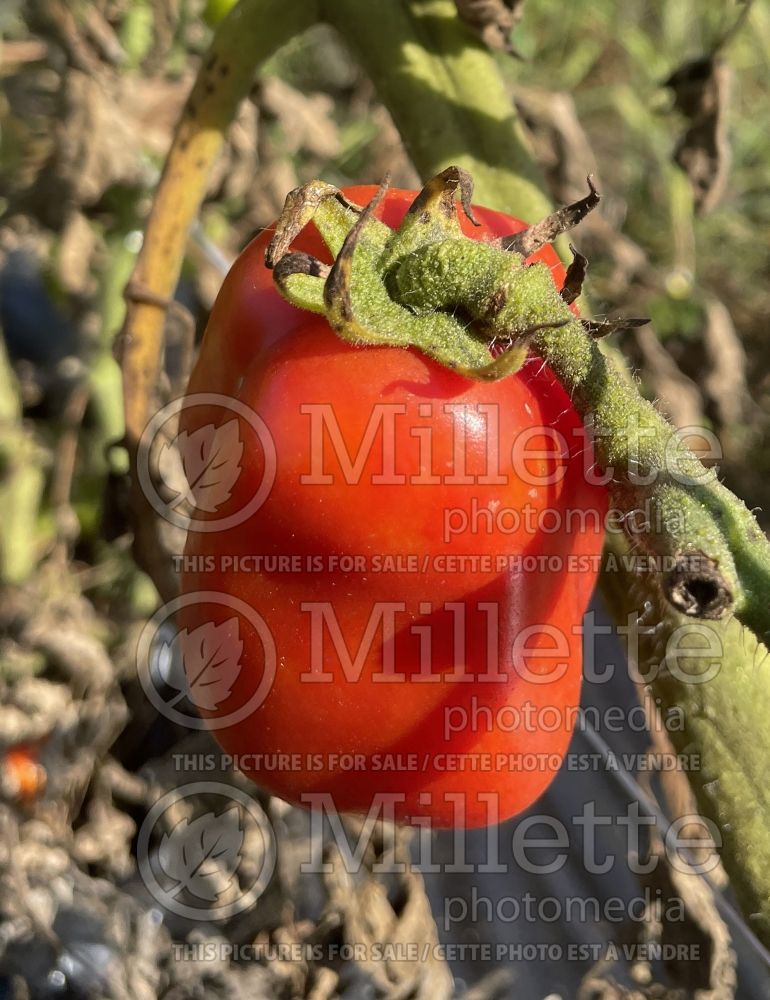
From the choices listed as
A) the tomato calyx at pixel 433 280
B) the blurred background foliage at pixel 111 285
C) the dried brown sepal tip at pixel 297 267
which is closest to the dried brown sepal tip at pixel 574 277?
the tomato calyx at pixel 433 280

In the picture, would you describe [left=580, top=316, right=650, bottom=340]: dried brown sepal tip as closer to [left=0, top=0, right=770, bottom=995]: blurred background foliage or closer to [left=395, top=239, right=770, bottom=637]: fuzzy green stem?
[left=395, top=239, right=770, bottom=637]: fuzzy green stem

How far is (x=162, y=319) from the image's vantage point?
99 cm

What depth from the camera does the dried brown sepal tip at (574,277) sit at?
583 millimetres

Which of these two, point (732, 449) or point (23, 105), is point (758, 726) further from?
point (23, 105)

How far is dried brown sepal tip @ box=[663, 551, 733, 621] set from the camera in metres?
0.49

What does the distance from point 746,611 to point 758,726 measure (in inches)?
7.6

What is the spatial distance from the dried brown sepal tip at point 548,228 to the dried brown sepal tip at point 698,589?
0.21 meters

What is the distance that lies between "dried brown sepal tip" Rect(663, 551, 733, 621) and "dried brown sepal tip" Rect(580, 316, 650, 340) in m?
0.15

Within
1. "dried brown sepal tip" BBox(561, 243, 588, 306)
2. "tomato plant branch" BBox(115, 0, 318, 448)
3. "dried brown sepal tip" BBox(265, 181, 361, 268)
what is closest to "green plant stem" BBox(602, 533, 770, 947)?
"dried brown sepal tip" BBox(561, 243, 588, 306)

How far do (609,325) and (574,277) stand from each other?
0.11 ft

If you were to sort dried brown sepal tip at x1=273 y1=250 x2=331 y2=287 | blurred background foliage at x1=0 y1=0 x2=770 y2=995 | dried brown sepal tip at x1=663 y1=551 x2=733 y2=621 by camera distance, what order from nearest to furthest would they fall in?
dried brown sepal tip at x1=663 y1=551 x2=733 y2=621 < dried brown sepal tip at x1=273 y1=250 x2=331 y2=287 < blurred background foliage at x1=0 y1=0 x2=770 y2=995

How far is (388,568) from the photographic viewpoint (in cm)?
61

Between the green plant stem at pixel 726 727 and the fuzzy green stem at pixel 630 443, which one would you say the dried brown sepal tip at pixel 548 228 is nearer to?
the fuzzy green stem at pixel 630 443

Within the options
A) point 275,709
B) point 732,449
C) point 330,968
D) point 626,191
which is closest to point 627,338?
point 732,449
